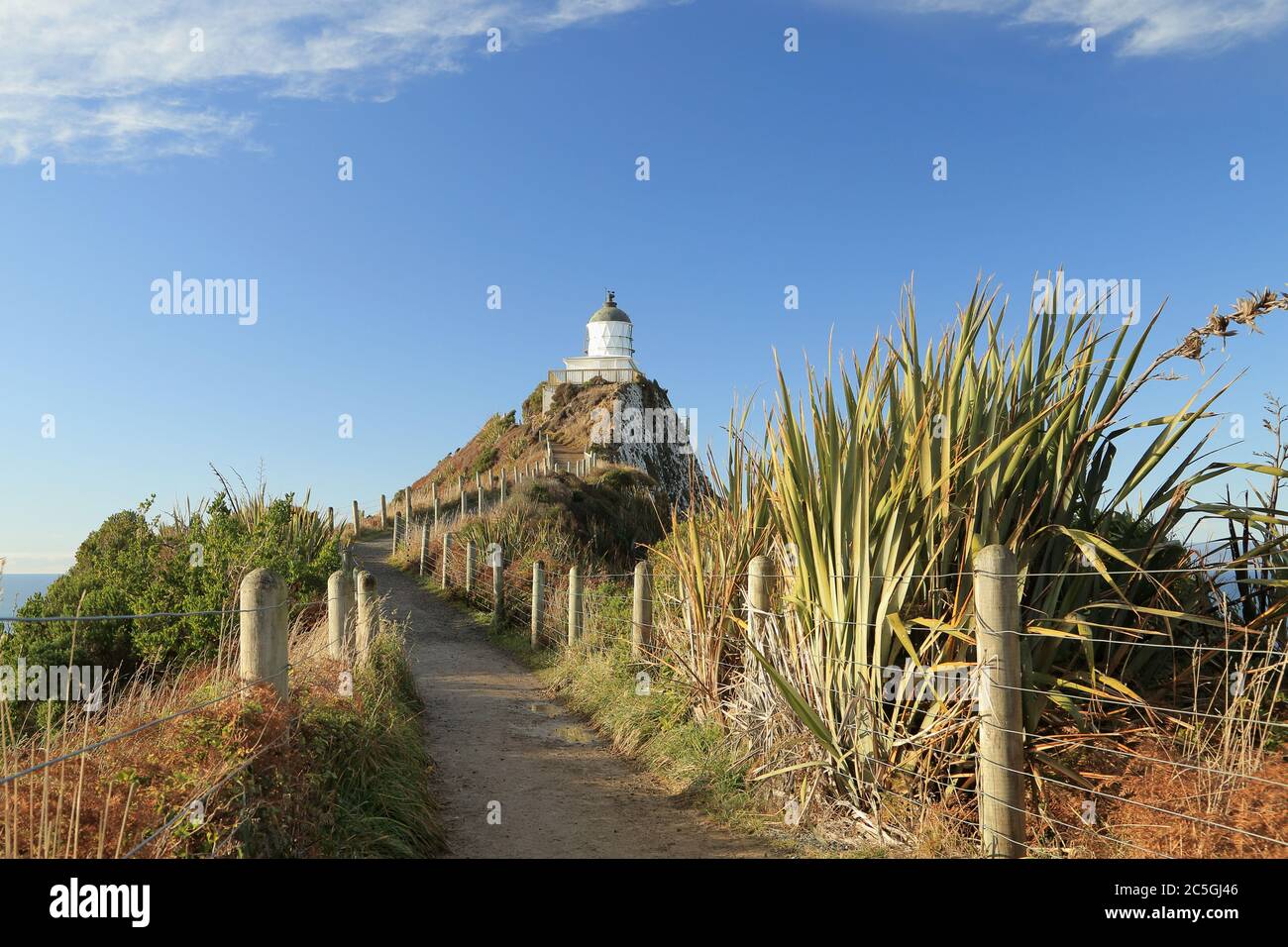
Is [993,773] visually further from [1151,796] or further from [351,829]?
[351,829]

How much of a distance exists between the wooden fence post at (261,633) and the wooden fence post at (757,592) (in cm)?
286

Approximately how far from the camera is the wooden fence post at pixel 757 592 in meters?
5.77

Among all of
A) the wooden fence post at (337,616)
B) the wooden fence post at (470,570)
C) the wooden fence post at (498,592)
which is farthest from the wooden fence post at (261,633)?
the wooden fence post at (470,570)

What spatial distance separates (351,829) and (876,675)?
9.26 feet

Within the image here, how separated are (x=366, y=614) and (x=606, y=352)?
186 feet

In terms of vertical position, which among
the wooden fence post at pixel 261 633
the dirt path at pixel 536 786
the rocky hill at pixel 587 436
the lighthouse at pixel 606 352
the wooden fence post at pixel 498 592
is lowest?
the dirt path at pixel 536 786

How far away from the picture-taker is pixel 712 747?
605 centimetres

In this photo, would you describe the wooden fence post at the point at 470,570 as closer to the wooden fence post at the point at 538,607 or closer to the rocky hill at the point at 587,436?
the wooden fence post at the point at 538,607

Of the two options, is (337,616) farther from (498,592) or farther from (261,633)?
(498,592)

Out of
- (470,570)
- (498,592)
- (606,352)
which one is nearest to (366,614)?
(498,592)

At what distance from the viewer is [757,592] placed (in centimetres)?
583

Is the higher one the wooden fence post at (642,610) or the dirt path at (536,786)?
the wooden fence post at (642,610)

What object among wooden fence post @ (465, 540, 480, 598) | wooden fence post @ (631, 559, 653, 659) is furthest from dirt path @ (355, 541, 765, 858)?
wooden fence post @ (465, 540, 480, 598)
